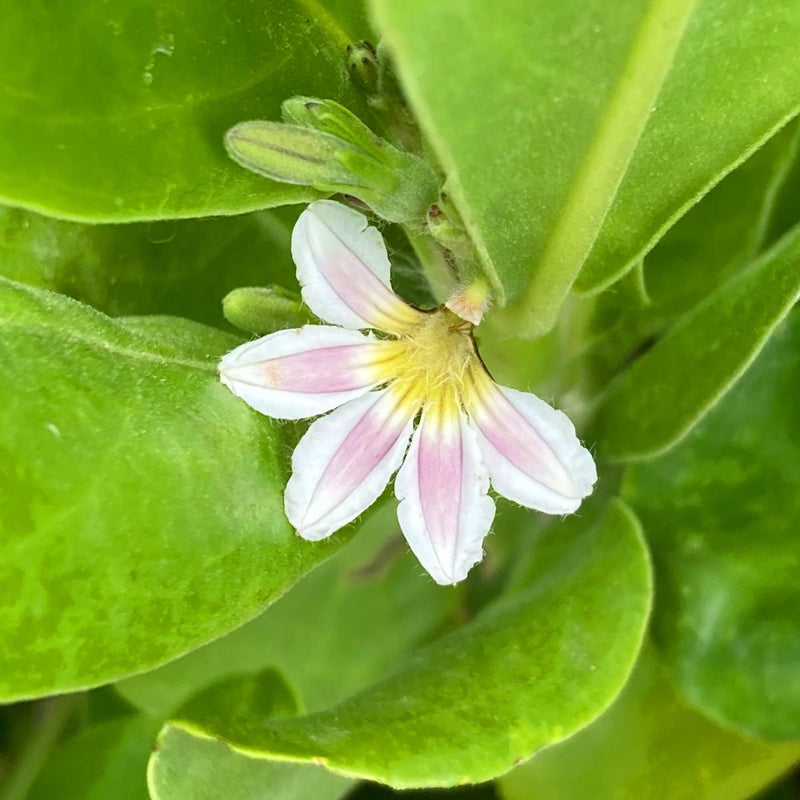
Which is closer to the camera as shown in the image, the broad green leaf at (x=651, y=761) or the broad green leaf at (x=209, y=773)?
the broad green leaf at (x=209, y=773)

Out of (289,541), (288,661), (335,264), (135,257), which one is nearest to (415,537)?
(289,541)

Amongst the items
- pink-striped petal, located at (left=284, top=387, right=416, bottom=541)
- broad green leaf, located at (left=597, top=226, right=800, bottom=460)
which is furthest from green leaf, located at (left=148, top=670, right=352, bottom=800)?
broad green leaf, located at (left=597, top=226, right=800, bottom=460)

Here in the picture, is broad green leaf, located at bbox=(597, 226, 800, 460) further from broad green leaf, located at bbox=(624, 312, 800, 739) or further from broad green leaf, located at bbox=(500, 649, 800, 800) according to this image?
broad green leaf, located at bbox=(500, 649, 800, 800)

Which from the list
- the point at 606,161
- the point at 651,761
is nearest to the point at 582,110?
the point at 606,161

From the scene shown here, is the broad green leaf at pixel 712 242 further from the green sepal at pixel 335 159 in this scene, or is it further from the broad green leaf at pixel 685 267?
the green sepal at pixel 335 159

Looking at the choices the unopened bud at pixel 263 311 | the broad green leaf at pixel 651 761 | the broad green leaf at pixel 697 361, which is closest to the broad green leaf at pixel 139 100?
the unopened bud at pixel 263 311

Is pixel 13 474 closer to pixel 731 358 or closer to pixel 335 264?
pixel 335 264
